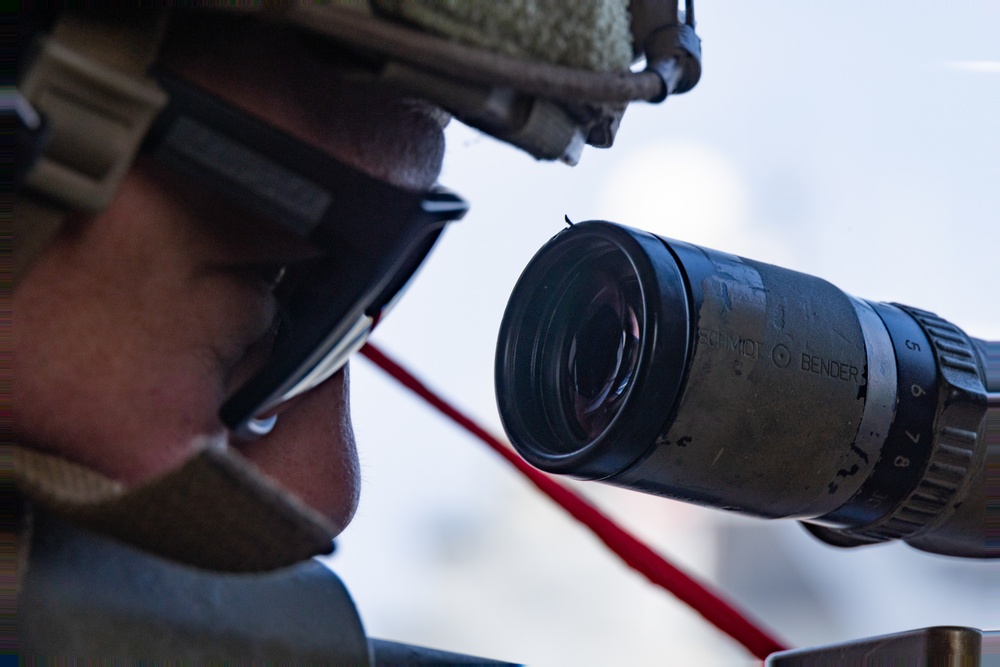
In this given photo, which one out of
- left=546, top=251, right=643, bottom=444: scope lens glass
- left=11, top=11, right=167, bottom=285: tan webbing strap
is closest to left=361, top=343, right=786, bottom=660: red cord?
left=546, top=251, right=643, bottom=444: scope lens glass

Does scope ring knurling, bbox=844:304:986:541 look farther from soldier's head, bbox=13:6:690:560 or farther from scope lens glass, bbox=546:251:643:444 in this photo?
soldier's head, bbox=13:6:690:560

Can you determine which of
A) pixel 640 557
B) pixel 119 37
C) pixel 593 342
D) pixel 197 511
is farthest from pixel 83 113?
pixel 640 557

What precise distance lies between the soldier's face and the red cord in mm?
476

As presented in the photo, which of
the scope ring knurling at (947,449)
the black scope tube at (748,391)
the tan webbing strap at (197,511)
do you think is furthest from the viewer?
the scope ring knurling at (947,449)

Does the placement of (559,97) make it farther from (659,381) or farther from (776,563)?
(776,563)

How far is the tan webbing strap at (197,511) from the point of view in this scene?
57cm

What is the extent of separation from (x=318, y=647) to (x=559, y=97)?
0.39 metres

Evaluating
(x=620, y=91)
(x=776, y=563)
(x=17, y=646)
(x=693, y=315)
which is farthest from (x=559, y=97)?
(x=776, y=563)

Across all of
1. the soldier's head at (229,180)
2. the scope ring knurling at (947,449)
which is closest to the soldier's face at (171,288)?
the soldier's head at (229,180)

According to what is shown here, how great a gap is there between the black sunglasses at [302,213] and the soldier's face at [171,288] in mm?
16

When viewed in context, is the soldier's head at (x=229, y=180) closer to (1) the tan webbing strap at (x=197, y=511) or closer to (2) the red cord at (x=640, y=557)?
(1) the tan webbing strap at (x=197, y=511)

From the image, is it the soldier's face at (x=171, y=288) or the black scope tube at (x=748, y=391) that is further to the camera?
the black scope tube at (x=748, y=391)

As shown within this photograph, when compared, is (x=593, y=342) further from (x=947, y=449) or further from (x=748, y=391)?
(x=947, y=449)

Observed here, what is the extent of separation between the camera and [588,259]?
0.86 metres
